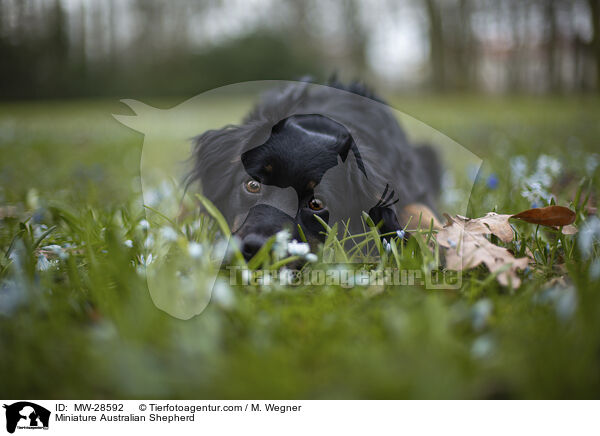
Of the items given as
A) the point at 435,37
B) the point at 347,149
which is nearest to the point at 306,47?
the point at 435,37

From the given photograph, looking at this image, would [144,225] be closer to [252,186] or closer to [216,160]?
[252,186]

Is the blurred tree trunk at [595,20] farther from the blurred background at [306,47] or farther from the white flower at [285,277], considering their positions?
the white flower at [285,277]

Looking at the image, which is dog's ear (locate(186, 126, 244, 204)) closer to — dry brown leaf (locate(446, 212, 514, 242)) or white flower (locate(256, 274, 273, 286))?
white flower (locate(256, 274, 273, 286))

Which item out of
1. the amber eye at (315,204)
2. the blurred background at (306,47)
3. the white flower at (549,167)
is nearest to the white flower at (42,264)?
the amber eye at (315,204)

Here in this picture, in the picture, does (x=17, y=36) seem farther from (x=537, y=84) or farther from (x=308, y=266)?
(x=537, y=84)

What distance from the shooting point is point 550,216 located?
2016 mm

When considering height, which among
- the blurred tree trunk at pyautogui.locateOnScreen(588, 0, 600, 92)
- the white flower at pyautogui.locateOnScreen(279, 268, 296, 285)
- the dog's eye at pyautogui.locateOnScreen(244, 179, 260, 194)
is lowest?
the white flower at pyautogui.locateOnScreen(279, 268, 296, 285)

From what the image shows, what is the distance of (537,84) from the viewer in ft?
39.2

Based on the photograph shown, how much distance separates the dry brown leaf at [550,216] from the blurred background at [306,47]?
5263 mm

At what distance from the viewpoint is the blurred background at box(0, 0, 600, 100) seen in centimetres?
754

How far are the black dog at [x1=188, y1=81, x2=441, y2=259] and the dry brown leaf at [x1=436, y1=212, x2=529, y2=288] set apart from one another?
0.37 m

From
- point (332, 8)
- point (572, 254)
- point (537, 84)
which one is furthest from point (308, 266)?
point (332, 8)

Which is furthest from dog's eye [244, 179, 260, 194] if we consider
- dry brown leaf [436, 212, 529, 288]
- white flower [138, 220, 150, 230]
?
dry brown leaf [436, 212, 529, 288]
